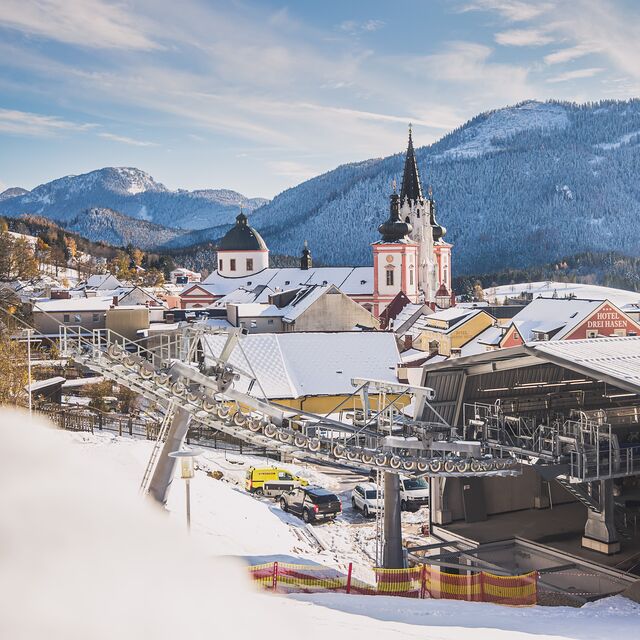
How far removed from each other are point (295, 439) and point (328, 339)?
2893 cm

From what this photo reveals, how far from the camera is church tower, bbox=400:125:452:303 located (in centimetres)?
11031

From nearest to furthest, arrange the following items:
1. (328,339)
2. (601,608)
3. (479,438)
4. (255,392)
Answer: (601,608) → (479,438) → (255,392) → (328,339)

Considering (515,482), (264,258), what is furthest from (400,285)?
(515,482)

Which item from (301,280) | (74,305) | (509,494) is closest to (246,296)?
(301,280)

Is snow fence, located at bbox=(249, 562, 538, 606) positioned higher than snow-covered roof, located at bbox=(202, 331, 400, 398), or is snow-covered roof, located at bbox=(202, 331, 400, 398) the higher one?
snow-covered roof, located at bbox=(202, 331, 400, 398)

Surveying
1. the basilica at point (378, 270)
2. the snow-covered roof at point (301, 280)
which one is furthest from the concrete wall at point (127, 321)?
the snow-covered roof at point (301, 280)

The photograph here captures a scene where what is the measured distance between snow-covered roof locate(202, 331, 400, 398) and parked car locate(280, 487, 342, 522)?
13.6 metres

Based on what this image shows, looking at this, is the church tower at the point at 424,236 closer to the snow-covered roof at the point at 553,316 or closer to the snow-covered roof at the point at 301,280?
the snow-covered roof at the point at 301,280

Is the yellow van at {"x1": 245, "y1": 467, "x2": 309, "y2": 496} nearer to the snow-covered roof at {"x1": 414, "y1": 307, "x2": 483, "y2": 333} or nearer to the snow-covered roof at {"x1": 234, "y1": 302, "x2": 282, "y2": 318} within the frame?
the snow-covered roof at {"x1": 414, "y1": 307, "x2": 483, "y2": 333}

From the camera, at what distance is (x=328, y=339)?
49219 mm

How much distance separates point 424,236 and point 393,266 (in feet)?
45.9

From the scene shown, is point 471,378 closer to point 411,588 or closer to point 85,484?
point 411,588

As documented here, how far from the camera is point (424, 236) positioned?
4409 inches

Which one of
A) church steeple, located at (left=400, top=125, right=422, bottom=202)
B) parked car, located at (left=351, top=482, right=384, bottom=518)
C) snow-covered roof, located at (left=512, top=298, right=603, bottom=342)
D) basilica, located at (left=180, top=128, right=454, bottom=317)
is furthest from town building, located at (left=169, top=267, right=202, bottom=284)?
parked car, located at (left=351, top=482, right=384, bottom=518)
